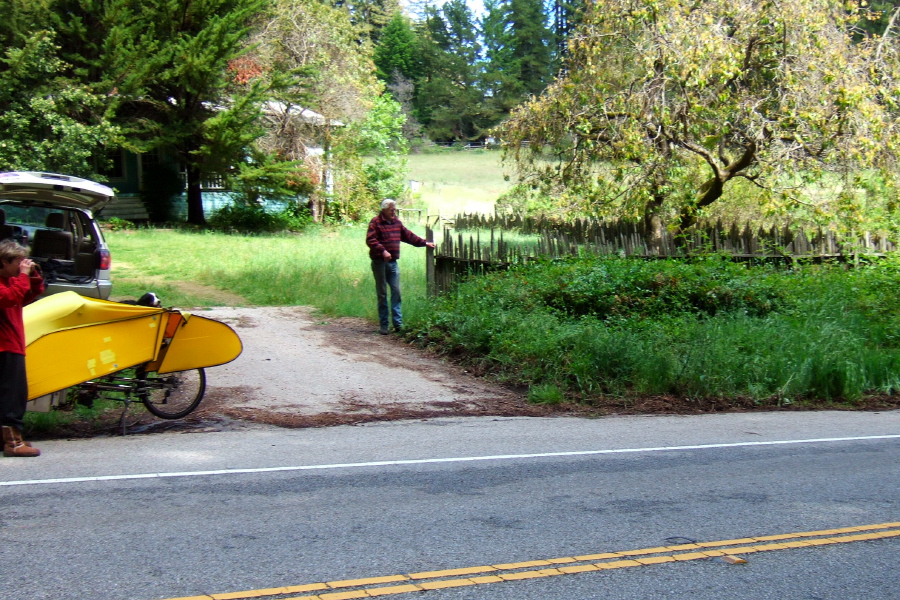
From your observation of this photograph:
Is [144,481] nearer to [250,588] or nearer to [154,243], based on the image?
[250,588]

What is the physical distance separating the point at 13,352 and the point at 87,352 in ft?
2.33

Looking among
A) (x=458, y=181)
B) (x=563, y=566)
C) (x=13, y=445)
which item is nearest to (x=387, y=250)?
(x=13, y=445)

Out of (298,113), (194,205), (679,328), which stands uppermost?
(298,113)

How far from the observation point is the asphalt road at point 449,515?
4559 mm

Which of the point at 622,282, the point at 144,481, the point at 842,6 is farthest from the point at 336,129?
the point at 144,481

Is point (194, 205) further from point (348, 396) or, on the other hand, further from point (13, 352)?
point (13, 352)

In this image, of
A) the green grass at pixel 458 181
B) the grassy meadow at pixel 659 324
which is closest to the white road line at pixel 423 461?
the grassy meadow at pixel 659 324

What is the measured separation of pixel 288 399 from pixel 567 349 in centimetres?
345

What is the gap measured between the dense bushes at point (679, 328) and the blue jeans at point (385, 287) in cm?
54

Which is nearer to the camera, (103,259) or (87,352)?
(87,352)

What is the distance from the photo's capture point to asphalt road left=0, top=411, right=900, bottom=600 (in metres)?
4.56

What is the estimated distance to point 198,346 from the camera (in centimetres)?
826

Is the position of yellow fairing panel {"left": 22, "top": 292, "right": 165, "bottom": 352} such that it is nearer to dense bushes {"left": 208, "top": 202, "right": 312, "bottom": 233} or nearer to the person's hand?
the person's hand

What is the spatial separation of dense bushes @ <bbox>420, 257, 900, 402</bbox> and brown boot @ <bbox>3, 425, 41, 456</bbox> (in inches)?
210
